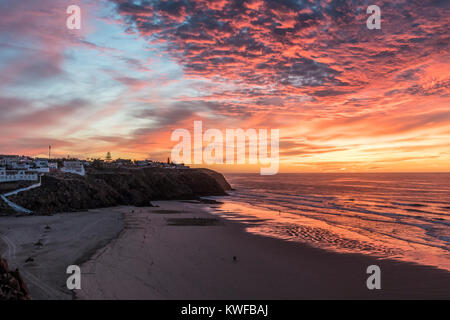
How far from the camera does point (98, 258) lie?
22688 mm

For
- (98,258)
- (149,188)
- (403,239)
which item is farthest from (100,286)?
(149,188)

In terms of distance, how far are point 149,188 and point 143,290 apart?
56.5 metres

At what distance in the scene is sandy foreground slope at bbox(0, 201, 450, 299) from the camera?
17734 millimetres

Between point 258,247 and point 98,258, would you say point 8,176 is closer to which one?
point 98,258

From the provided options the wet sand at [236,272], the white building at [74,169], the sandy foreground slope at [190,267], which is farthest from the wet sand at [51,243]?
the white building at [74,169]

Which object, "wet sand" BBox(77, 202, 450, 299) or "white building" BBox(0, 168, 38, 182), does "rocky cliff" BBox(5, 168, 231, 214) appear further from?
"wet sand" BBox(77, 202, 450, 299)

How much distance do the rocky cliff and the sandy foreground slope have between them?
11.6 meters

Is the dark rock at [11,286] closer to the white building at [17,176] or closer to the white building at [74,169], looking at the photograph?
the white building at [17,176]

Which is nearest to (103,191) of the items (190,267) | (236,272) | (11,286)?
(190,267)

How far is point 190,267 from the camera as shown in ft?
71.8

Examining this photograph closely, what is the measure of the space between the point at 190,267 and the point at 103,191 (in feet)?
136
